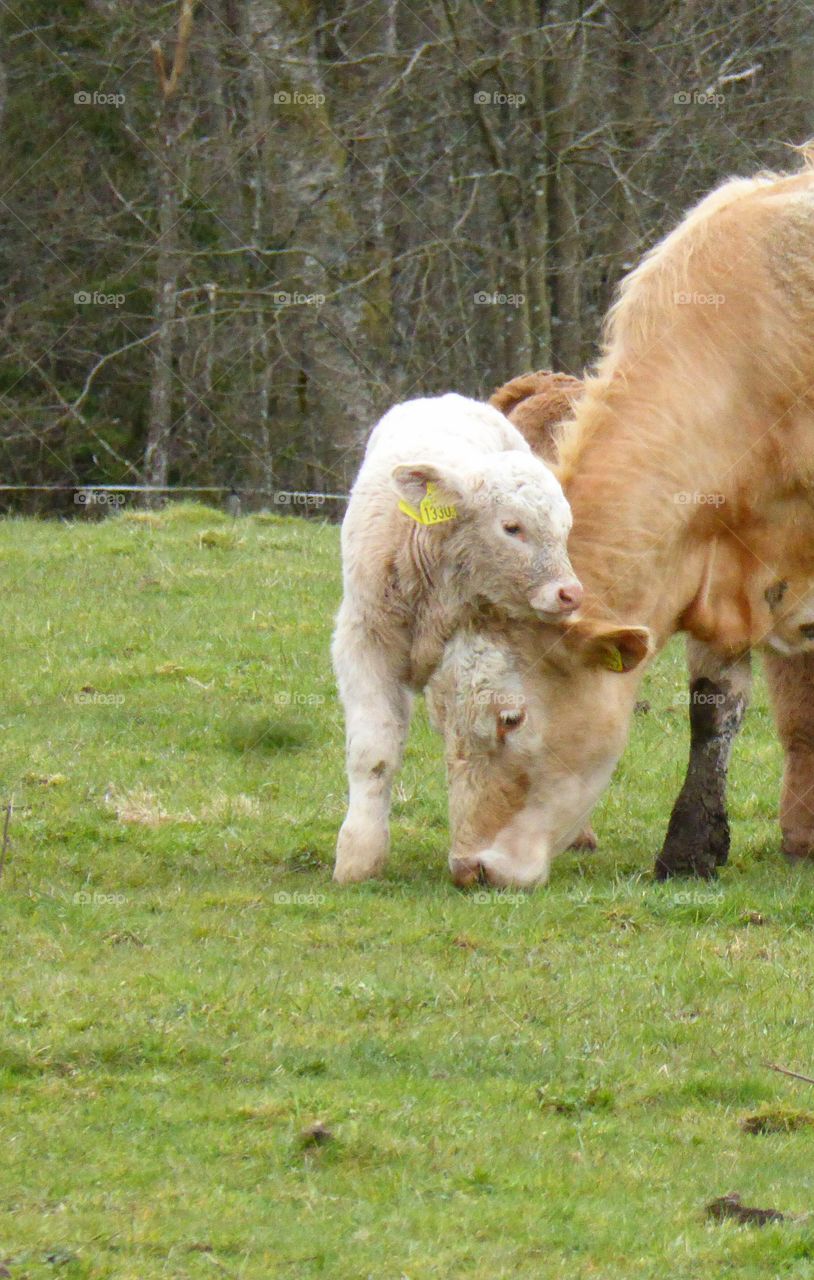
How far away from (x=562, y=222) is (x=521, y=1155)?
17.9m

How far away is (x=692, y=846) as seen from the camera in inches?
322

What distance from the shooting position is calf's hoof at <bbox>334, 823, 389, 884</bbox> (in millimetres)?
7766

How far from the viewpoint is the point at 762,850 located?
891cm

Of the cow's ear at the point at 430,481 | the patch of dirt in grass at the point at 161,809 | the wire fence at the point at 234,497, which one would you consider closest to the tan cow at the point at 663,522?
the cow's ear at the point at 430,481

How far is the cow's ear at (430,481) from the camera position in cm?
746

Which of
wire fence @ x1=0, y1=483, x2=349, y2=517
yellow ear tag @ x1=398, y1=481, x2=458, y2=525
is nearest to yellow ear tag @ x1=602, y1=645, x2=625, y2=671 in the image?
yellow ear tag @ x1=398, y1=481, x2=458, y2=525

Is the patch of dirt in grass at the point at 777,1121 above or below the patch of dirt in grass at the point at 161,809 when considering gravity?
above

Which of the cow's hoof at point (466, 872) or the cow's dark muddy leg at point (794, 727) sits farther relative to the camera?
the cow's dark muddy leg at point (794, 727)

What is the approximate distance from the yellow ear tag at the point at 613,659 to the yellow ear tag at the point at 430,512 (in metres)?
0.78

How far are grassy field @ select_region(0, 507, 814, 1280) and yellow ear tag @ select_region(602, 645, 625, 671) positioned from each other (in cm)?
91

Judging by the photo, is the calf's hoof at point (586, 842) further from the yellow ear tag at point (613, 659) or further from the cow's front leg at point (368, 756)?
the yellow ear tag at point (613, 659)

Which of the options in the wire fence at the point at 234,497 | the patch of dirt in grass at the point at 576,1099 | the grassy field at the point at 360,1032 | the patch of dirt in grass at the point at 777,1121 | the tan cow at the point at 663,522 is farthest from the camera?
the wire fence at the point at 234,497

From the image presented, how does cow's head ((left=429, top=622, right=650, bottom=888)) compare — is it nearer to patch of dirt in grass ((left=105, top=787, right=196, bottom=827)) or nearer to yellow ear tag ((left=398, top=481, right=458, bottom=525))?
yellow ear tag ((left=398, top=481, right=458, bottom=525))

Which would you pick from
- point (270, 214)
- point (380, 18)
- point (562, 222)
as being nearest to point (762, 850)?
point (562, 222)
